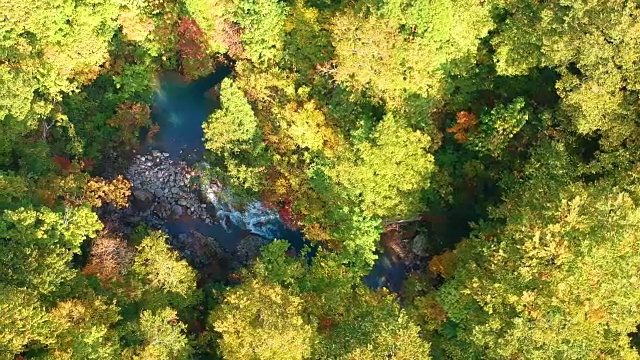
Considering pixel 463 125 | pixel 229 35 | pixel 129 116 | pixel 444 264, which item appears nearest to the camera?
pixel 463 125

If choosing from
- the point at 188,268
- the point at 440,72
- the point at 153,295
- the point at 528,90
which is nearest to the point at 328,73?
the point at 440,72

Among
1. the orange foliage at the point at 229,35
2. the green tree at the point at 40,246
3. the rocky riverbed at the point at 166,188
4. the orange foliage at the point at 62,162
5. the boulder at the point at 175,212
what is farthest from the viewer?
the boulder at the point at 175,212

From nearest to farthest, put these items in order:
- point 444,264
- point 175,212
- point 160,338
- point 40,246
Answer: point 160,338
point 40,246
point 444,264
point 175,212

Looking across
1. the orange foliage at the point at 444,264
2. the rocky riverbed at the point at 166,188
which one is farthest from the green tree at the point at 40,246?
the orange foliage at the point at 444,264

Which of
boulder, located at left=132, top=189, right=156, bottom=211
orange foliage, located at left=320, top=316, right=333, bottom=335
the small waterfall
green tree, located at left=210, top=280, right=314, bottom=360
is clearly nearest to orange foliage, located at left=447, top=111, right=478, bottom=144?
the small waterfall

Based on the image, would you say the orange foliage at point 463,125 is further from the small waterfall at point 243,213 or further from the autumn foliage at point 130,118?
the autumn foliage at point 130,118

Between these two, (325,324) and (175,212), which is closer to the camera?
(325,324)

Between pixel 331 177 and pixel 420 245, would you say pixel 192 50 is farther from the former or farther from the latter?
pixel 420 245

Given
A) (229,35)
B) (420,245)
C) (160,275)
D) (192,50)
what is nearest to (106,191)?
(160,275)
